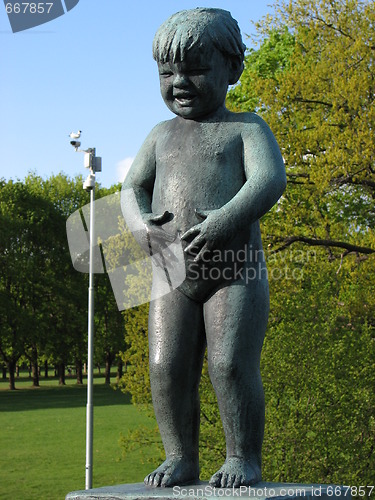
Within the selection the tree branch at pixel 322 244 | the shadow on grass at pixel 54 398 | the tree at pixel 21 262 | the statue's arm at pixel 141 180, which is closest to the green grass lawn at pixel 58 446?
the shadow on grass at pixel 54 398

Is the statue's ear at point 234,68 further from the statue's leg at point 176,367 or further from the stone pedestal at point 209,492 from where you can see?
the stone pedestal at point 209,492

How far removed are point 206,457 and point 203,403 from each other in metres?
1.11

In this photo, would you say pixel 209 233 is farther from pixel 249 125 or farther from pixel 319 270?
pixel 319 270

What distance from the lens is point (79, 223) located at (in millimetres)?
30531

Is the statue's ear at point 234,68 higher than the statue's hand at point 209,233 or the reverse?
higher

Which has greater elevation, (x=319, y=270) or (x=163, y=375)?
(x=319, y=270)

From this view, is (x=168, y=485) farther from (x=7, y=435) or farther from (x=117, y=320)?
(x=117, y=320)

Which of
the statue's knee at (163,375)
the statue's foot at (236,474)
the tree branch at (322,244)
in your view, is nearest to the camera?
the statue's foot at (236,474)

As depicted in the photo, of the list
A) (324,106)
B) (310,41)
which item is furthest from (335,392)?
(310,41)

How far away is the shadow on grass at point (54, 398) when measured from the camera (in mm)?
38188

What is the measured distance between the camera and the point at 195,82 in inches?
165

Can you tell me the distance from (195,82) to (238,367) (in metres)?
1.49

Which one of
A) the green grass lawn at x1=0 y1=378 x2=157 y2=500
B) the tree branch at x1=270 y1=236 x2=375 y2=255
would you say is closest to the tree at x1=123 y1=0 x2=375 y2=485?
the tree branch at x1=270 y1=236 x2=375 y2=255

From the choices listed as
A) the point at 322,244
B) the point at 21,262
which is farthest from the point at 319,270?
the point at 21,262
